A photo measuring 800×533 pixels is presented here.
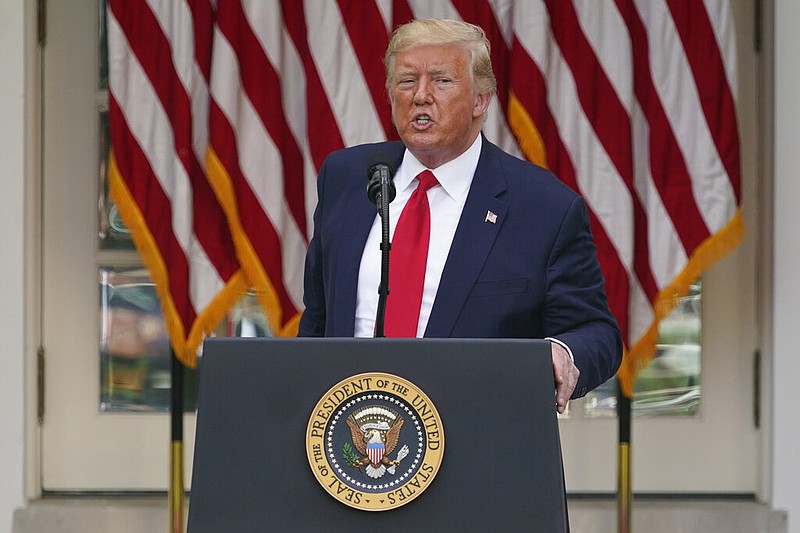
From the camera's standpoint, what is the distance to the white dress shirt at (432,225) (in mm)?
1596

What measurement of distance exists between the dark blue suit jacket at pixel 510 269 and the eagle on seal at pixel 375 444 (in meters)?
0.41

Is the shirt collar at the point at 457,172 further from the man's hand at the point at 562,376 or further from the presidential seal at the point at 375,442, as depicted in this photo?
the presidential seal at the point at 375,442

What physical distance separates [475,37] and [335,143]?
1350mm

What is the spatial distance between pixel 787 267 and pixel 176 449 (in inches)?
67.3

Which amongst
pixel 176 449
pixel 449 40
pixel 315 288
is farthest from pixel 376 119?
pixel 449 40

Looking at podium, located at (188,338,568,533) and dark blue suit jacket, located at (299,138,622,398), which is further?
dark blue suit jacket, located at (299,138,622,398)

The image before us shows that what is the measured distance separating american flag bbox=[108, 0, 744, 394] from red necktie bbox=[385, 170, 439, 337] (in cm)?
135

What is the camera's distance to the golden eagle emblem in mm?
1128

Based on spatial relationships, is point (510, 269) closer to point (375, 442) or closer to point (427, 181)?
point (427, 181)

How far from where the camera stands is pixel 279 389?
115cm

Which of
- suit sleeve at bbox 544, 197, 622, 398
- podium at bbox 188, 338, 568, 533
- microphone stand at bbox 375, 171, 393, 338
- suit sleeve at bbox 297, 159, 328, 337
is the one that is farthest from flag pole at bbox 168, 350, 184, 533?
podium at bbox 188, 338, 568, 533

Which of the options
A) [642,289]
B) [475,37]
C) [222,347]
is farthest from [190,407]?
[222,347]
